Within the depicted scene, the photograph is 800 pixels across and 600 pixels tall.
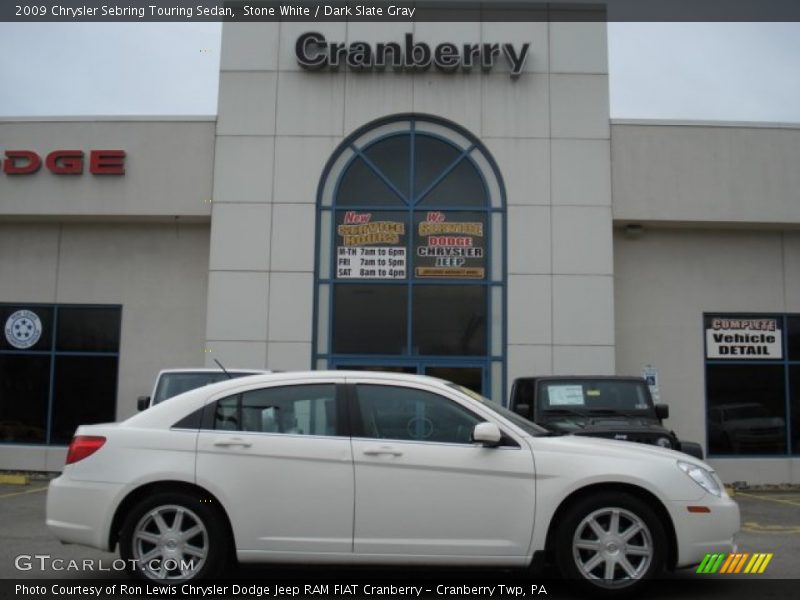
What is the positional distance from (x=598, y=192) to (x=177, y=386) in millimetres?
8372

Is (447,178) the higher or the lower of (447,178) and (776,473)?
the higher

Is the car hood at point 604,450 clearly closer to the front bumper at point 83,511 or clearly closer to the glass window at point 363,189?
the front bumper at point 83,511

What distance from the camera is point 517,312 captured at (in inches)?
584

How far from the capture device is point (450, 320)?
15008 millimetres

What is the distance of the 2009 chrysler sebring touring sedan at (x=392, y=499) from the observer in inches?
225

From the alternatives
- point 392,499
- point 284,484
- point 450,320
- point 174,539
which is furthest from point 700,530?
point 450,320

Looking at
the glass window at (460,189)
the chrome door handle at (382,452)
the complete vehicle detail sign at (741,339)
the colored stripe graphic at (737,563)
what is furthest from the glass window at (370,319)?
the chrome door handle at (382,452)

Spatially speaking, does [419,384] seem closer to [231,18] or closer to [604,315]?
[604,315]

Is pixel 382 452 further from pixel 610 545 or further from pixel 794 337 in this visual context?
pixel 794 337

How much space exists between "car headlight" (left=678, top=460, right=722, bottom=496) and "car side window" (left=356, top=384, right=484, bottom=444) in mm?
1472

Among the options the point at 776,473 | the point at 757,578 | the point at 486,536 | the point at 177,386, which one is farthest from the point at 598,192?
the point at 486,536

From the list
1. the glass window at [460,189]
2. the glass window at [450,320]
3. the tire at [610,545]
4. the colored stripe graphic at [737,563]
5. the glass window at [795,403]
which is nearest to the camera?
the tire at [610,545]

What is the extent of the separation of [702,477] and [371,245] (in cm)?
992

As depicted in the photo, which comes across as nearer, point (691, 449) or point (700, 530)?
point (700, 530)
